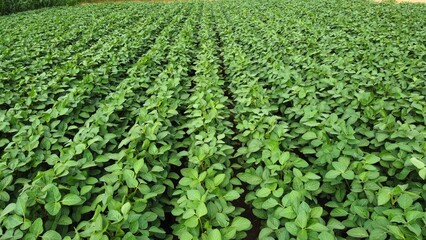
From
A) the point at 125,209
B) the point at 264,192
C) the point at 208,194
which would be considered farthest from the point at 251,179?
the point at 125,209

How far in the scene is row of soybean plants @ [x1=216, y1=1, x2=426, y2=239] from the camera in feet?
5.40

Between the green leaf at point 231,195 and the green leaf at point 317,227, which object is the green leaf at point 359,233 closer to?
the green leaf at point 317,227

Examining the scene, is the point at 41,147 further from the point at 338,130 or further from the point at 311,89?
the point at 311,89

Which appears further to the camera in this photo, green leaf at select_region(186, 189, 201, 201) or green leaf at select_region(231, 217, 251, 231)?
green leaf at select_region(186, 189, 201, 201)

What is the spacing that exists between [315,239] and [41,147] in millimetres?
2176

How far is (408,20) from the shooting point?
317 inches

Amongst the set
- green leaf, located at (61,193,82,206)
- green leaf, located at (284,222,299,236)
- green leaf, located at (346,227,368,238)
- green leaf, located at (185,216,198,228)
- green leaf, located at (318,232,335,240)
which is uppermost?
green leaf, located at (61,193,82,206)

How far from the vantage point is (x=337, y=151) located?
2.13 metres

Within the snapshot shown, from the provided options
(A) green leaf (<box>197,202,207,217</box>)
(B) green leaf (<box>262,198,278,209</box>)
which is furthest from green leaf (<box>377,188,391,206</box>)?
(A) green leaf (<box>197,202,207,217</box>)

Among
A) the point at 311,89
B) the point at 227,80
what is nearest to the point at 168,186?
the point at 311,89

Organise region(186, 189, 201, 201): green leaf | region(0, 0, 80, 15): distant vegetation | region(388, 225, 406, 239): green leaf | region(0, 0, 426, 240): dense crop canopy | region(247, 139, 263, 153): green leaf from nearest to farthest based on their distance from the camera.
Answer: region(388, 225, 406, 239): green leaf < region(0, 0, 426, 240): dense crop canopy < region(186, 189, 201, 201): green leaf < region(247, 139, 263, 153): green leaf < region(0, 0, 80, 15): distant vegetation

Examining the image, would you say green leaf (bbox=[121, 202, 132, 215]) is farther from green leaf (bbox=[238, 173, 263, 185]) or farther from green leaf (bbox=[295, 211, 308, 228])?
green leaf (bbox=[295, 211, 308, 228])

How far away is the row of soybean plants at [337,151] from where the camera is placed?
1645 mm

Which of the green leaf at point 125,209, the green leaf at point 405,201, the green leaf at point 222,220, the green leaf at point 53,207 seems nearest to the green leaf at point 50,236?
the green leaf at point 53,207
